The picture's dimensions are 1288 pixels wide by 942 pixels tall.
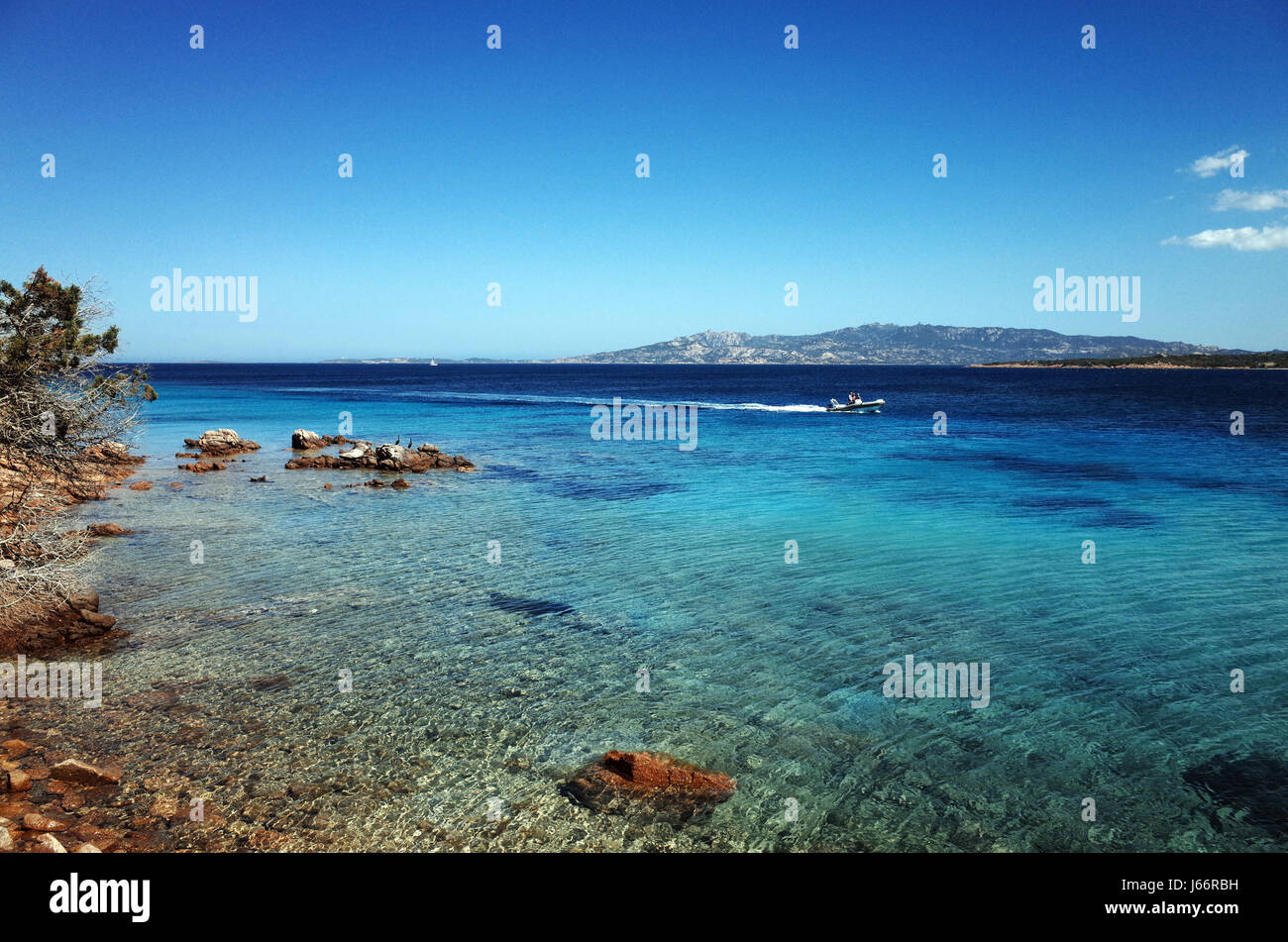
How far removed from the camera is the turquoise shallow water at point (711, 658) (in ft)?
27.8

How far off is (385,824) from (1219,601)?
17953mm

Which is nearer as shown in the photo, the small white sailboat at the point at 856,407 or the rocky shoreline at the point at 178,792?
the rocky shoreline at the point at 178,792

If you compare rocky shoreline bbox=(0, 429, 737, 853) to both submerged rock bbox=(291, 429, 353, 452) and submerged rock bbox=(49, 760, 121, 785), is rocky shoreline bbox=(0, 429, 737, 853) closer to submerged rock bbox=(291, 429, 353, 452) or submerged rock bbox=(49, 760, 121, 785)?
submerged rock bbox=(49, 760, 121, 785)

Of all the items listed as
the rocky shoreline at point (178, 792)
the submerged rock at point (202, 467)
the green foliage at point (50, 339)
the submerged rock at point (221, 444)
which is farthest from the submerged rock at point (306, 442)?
the rocky shoreline at point (178, 792)

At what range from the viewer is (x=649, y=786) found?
8906 millimetres

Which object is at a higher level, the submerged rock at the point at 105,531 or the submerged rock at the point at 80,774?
the submerged rock at the point at 105,531

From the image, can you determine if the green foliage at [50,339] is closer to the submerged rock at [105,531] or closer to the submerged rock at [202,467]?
the submerged rock at [105,531]

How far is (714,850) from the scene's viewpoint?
307 inches

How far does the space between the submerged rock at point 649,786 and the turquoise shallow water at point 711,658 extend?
0.25 metres

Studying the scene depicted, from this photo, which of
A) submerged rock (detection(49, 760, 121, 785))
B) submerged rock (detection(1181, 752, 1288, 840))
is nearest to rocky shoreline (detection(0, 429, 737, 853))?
submerged rock (detection(49, 760, 121, 785))

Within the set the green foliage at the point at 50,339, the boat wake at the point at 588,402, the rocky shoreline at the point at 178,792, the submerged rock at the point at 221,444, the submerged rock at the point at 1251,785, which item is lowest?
the submerged rock at the point at 1251,785

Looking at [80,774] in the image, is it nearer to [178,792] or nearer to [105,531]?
[178,792]

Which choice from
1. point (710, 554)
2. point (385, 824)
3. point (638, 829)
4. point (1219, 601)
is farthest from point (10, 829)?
point (1219, 601)
